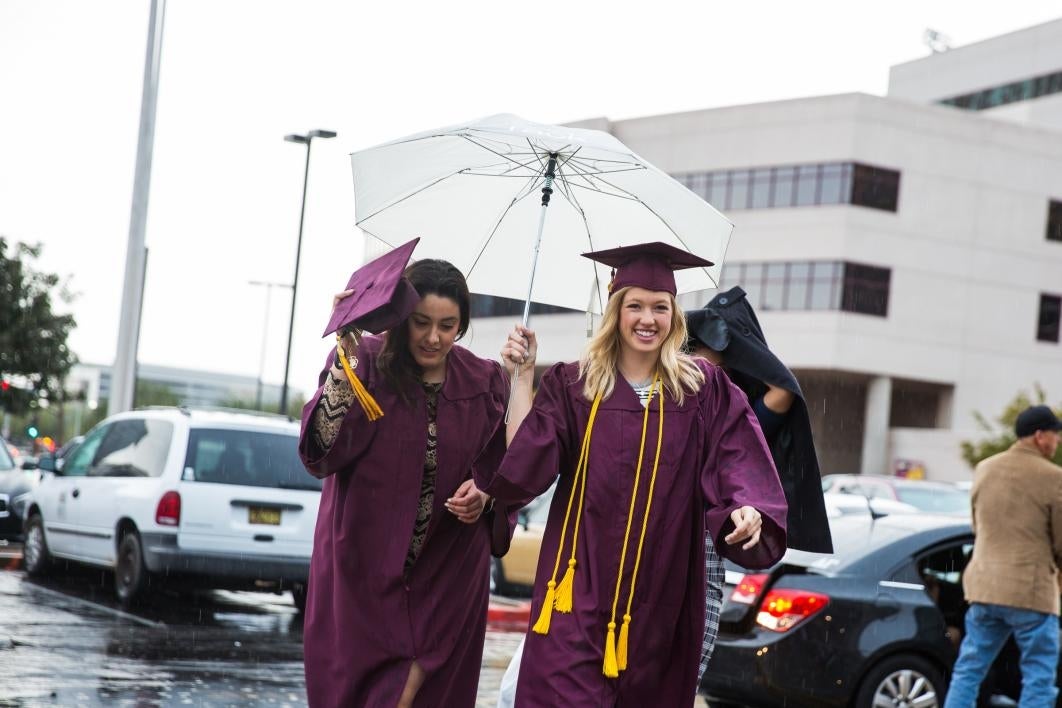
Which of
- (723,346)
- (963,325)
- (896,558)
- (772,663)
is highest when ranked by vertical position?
(963,325)

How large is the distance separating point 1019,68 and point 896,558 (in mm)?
58565

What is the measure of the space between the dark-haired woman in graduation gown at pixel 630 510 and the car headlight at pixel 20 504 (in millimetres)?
12310

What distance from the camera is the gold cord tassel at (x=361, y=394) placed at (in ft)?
14.7

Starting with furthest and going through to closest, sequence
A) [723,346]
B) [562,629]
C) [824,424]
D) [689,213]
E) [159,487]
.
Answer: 1. [824,424]
2. [159,487]
3. [689,213]
4. [723,346]
5. [562,629]

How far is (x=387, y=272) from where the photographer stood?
4543 mm

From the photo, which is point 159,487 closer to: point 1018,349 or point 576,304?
point 576,304

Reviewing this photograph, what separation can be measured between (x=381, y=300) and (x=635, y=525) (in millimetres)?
1034

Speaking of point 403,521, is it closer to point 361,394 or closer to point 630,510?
point 361,394

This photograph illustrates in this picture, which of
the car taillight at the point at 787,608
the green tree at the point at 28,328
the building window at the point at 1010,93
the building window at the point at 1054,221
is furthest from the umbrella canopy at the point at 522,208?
the building window at the point at 1010,93

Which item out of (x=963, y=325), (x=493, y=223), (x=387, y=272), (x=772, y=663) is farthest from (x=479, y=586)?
(x=963, y=325)

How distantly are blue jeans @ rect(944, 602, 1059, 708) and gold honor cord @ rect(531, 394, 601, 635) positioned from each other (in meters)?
4.07

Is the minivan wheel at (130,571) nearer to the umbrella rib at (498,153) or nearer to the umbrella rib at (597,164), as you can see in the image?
the umbrella rib at (498,153)

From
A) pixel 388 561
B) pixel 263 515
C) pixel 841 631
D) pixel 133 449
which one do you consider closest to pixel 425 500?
pixel 388 561

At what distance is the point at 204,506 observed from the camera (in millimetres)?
10969
